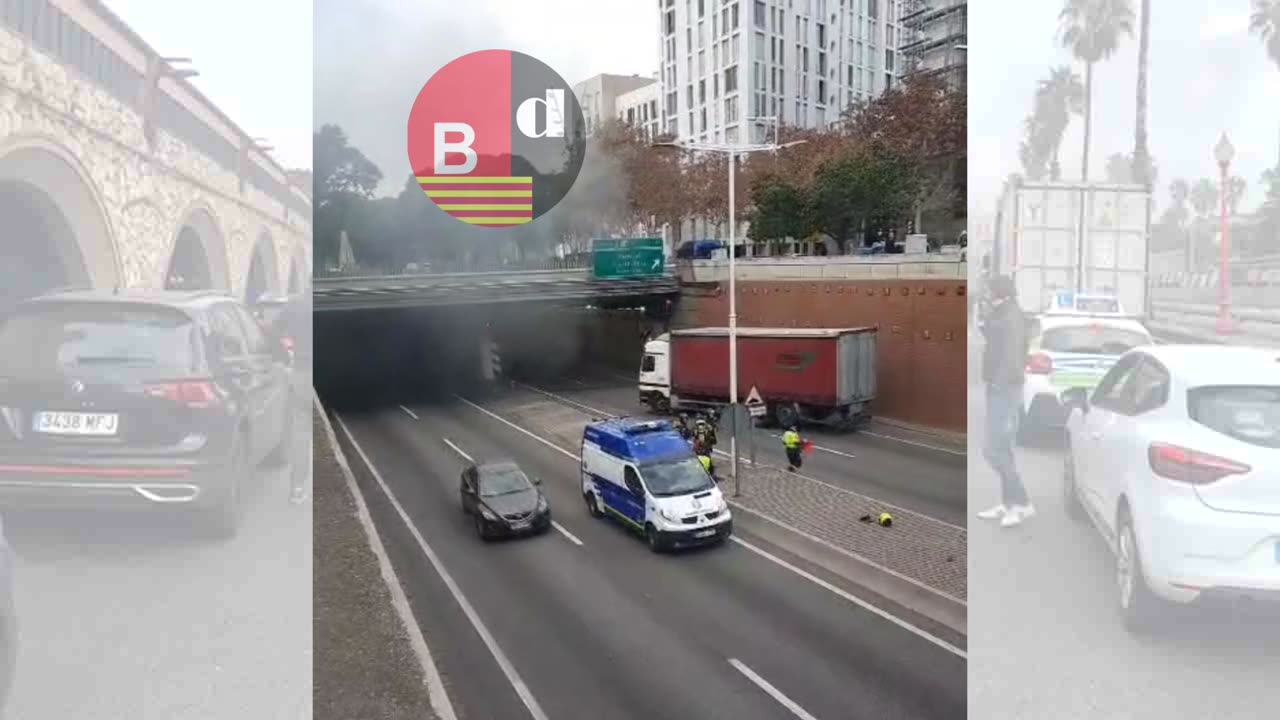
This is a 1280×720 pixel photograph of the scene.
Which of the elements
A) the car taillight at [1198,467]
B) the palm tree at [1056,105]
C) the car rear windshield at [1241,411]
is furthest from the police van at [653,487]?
the palm tree at [1056,105]

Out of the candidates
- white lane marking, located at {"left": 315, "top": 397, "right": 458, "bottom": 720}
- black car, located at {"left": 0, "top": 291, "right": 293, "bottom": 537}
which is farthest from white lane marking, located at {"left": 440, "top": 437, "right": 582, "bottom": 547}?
black car, located at {"left": 0, "top": 291, "right": 293, "bottom": 537}

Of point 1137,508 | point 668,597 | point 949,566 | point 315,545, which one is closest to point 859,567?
point 949,566

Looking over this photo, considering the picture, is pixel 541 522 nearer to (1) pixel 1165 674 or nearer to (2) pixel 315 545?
(2) pixel 315 545

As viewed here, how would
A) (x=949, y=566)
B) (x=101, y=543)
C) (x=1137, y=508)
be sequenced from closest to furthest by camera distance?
(x=101, y=543)
(x=1137, y=508)
(x=949, y=566)

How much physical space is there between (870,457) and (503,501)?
1.41 m

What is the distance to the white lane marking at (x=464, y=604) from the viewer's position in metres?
2.96

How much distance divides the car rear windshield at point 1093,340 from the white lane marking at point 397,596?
2477 millimetres

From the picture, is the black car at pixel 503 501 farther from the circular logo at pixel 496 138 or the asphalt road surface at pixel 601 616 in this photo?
the circular logo at pixel 496 138

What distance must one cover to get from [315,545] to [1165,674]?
297 centimetres

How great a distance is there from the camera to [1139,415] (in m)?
3.20

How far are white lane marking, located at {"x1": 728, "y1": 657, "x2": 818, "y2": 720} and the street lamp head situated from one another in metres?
2.49

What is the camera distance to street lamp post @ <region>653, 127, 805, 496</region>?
11.1ft

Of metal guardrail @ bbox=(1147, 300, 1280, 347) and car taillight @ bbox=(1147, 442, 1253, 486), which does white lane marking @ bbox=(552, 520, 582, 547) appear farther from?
metal guardrail @ bbox=(1147, 300, 1280, 347)

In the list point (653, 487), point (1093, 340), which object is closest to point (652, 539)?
point (653, 487)
